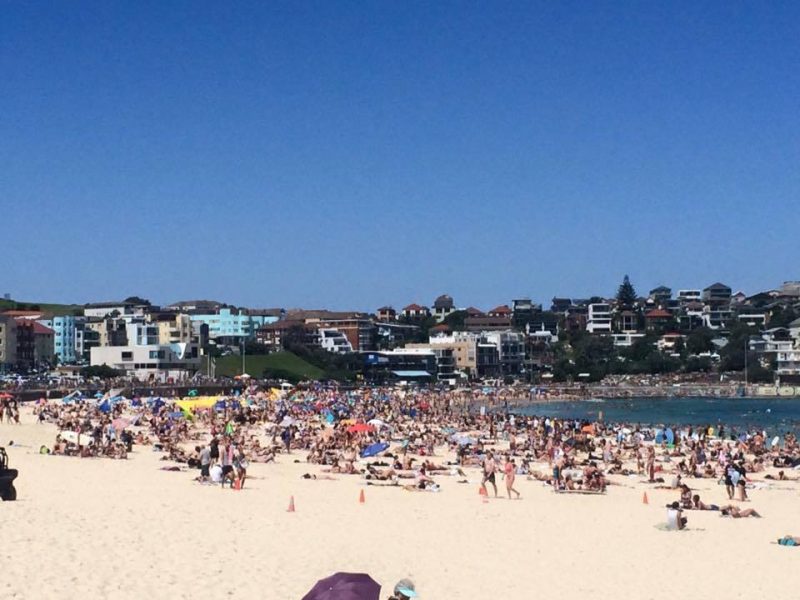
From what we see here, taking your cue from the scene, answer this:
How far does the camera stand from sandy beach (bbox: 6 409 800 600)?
1180 cm

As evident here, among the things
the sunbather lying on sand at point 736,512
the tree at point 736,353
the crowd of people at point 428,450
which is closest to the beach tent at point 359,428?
the crowd of people at point 428,450

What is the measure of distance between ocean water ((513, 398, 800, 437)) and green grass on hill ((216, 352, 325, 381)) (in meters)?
26.1

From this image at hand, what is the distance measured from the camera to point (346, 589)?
26.5 feet

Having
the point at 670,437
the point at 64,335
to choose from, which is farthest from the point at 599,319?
the point at 670,437

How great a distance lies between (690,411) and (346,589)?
73641 millimetres

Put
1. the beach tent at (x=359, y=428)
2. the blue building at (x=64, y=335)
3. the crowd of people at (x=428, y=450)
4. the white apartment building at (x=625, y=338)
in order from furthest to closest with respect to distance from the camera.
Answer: the white apartment building at (x=625, y=338)
the blue building at (x=64, y=335)
the beach tent at (x=359, y=428)
the crowd of people at (x=428, y=450)

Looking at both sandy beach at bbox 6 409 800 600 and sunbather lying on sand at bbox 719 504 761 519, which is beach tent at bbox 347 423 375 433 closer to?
sandy beach at bbox 6 409 800 600

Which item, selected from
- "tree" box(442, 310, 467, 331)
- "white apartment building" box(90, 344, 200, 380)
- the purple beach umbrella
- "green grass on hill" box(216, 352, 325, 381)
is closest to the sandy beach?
the purple beach umbrella

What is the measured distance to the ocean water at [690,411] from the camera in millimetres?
62969

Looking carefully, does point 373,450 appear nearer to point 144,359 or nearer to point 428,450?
point 428,450

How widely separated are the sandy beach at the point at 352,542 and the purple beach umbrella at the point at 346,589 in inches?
121

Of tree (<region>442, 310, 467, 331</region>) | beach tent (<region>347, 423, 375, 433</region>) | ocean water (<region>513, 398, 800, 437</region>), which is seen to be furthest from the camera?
tree (<region>442, 310, 467, 331</region>)

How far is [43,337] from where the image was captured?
375ft

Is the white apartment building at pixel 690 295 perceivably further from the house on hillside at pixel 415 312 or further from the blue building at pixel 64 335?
the blue building at pixel 64 335
